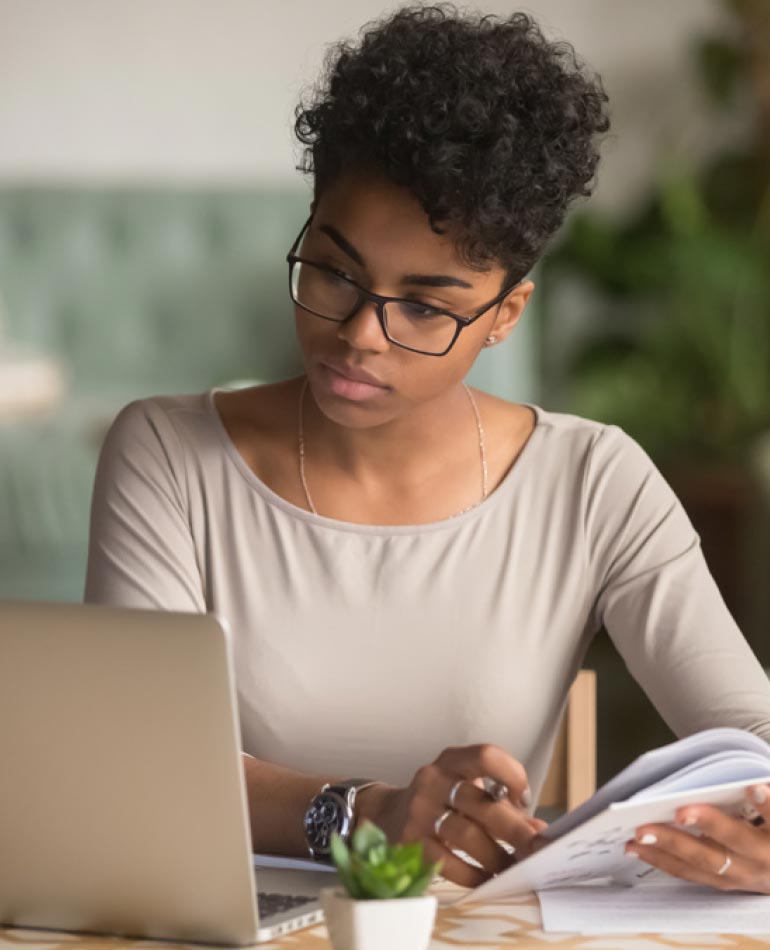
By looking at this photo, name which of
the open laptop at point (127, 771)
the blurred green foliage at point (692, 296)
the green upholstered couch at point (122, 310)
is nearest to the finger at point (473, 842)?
the open laptop at point (127, 771)

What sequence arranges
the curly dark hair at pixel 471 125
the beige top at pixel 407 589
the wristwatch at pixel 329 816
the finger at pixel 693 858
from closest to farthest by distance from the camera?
1. the finger at pixel 693 858
2. the wristwatch at pixel 329 816
3. the curly dark hair at pixel 471 125
4. the beige top at pixel 407 589

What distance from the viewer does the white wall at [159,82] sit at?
167 inches

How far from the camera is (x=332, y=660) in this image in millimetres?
1559

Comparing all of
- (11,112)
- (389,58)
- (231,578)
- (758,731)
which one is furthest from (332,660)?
(11,112)

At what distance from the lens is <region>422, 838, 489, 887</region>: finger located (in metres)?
1.16

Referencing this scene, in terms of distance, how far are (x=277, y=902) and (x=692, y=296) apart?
3.71m

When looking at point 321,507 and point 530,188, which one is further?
point 321,507

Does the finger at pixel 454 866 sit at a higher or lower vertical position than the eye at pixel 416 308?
lower

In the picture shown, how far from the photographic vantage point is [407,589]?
159 cm

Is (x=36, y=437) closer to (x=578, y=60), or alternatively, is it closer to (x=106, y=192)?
(x=106, y=192)

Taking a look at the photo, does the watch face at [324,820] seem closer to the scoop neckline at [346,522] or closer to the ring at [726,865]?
the ring at [726,865]

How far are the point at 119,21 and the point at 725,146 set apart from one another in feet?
6.61

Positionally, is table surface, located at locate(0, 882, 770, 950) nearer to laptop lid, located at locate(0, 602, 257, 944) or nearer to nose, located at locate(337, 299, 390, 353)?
laptop lid, located at locate(0, 602, 257, 944)

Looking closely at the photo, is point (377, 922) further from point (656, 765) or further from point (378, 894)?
point (656, 765)
